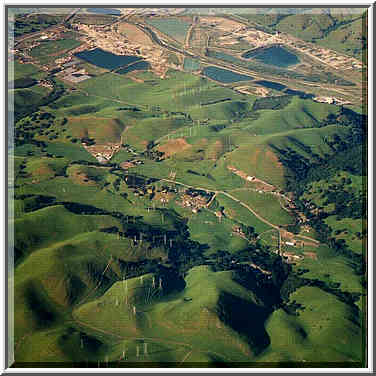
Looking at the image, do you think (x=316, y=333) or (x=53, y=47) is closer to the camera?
(x=316, y=333)

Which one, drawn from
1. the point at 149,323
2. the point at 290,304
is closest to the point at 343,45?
the point at 290,304

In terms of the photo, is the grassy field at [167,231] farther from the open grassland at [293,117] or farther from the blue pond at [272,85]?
the blue pond at [272,85]

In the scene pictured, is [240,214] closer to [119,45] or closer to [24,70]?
[24,70]

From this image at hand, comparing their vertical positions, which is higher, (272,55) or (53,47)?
(53,47)

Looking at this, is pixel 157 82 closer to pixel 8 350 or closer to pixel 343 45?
pixel 343 45

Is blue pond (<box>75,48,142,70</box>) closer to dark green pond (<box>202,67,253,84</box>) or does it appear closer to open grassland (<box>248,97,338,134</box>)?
dark green pond (<box>202,67,253,84</box>)

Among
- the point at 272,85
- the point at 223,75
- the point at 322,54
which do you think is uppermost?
the point at 322,54

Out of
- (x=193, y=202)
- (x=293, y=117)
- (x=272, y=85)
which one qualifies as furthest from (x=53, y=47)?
(x=193, y=202)
